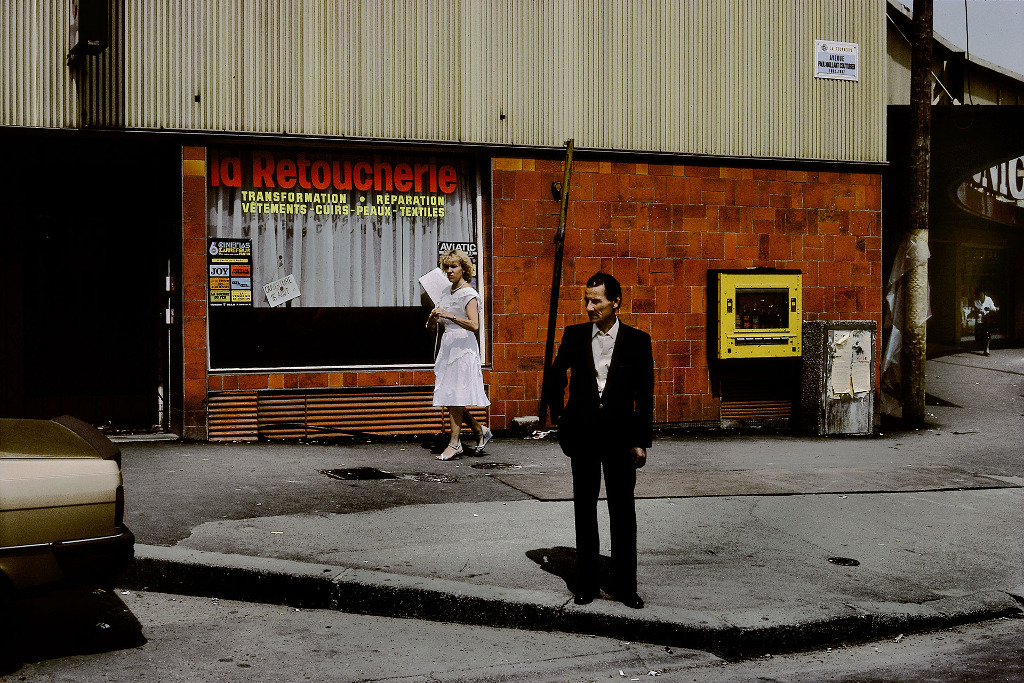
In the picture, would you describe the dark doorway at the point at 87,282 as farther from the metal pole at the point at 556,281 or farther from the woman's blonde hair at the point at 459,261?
the metal pole at the point at 556,281

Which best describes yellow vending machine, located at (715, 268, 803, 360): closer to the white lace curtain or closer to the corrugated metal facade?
the corrugated metal facade

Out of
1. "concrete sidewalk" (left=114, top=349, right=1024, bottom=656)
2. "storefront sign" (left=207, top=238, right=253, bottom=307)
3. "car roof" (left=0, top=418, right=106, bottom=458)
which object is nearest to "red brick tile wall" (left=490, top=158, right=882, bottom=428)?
"concrete sidewalk" (left=114, top=349, right=1024, bottom=656)

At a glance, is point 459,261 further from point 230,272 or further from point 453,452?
point 230,272

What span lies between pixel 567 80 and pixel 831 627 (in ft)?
24.9

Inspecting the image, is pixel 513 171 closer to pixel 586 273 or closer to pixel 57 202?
pixel 586 273

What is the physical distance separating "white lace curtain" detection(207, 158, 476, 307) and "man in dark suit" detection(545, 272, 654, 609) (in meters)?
5.66

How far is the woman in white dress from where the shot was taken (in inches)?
368

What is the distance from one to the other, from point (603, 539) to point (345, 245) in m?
5.21

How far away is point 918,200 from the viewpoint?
40.1 feet

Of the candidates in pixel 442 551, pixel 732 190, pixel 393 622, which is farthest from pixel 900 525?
pixel 732 190

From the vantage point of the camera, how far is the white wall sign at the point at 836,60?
1226 centimetres

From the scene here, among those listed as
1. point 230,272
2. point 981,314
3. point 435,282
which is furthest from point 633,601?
point 981,314

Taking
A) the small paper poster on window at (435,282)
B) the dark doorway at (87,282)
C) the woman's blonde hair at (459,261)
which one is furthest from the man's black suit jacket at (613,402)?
the dark doorway at (87,282)

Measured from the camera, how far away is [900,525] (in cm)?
733
